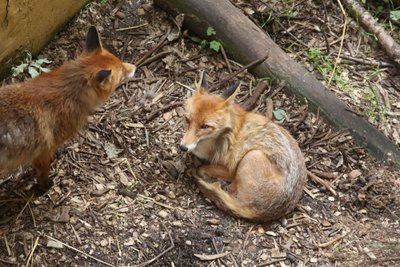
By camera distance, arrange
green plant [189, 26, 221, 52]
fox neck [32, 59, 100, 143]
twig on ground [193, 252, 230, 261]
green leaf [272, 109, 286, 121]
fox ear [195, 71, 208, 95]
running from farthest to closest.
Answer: green plant [189, 26, 221, 52]
green leaf [272, 109, 286, 121]
fox ear [195, 71, 208, 95]
twig on ground [193, 252, 230, 261]
fox neck [32, 59, 100, 143]

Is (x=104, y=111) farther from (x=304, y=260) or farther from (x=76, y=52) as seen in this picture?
(x=304, y=260)

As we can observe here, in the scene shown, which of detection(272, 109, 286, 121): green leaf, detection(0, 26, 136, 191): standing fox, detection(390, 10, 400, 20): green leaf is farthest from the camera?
detection(390, 10, 400, 20): green leaf

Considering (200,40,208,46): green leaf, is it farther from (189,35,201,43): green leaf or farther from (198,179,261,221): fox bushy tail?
(198,179,261,221): fox bushy tail

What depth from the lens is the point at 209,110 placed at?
17.5 ft

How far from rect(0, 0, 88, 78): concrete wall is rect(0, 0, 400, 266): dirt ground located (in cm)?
17

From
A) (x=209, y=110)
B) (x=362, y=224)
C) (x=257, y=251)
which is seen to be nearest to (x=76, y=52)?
(x=209, y=110)

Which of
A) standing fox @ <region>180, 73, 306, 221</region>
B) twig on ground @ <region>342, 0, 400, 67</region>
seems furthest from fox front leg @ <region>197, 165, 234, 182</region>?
twig on ground @ <region>342, 0, 400, 67</region>

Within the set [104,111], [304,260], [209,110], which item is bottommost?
[304,260]

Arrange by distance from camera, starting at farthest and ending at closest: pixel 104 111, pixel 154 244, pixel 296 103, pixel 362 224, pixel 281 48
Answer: pixel 281 48 < pixel 296 103 < pixel 104 111 < pixel 362 224 < pixel 154 244

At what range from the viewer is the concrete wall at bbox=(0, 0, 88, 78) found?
5.43m

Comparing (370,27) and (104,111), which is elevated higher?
(370,27)

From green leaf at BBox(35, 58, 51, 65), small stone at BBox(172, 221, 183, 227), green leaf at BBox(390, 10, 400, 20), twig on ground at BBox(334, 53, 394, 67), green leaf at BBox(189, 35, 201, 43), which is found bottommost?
small stone at BBox(172, 221, 183, 227)

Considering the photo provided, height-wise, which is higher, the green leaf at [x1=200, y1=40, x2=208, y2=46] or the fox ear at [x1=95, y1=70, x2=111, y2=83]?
the fox ear at [x1=95, y1=70, x2=111, y2=83]

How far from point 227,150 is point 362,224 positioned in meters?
1.56
